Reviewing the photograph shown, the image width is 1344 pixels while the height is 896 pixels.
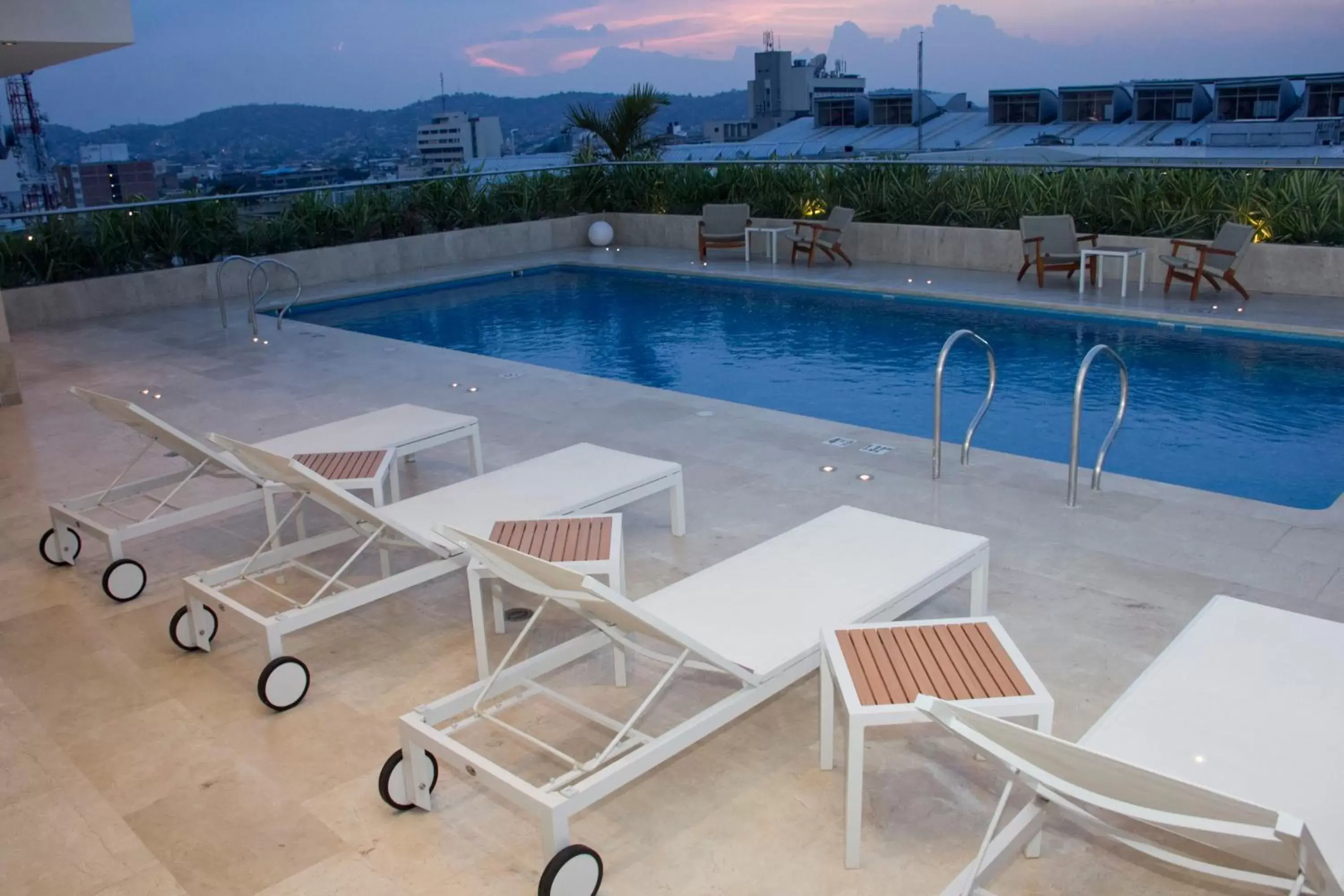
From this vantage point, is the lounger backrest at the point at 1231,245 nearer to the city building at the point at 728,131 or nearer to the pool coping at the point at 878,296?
the pool coping at the point at 878,296

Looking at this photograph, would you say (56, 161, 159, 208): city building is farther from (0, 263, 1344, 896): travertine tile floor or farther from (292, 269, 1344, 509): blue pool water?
(0, 263, 1344, 896): travertine tile floor

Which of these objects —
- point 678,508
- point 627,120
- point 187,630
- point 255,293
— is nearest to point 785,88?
point 627,120

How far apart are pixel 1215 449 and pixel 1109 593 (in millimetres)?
3551

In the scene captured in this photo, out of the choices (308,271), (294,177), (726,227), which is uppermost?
(294,177)

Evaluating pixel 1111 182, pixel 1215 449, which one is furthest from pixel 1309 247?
pixel 1215 449

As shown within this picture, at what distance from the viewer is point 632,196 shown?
17.7 metres

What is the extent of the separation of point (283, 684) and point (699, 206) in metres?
13.7

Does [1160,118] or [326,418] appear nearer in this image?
[326,418]

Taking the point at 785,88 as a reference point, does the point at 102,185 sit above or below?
below

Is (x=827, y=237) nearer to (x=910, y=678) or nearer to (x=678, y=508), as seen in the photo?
A: (x=678, y=508)

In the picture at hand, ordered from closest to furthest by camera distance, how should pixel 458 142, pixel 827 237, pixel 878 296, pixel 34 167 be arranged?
pixel 878 296
pixel 34 167
pixel 827 237
pixel 458 142

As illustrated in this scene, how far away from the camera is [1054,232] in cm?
1254

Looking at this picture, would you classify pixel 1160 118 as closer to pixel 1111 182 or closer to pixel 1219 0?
pixel 1219 0

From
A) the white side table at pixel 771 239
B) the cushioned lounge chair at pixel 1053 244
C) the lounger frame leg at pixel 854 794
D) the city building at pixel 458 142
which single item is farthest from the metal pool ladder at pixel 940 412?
the city building at pixel 458 142
